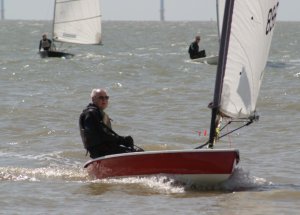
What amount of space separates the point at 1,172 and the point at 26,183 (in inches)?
28.6

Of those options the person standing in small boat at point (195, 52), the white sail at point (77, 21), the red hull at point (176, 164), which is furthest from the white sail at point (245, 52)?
the white sail at point (77, 21)

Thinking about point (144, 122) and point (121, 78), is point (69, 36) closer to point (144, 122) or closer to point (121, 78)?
point (121, 78)

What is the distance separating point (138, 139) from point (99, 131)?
4134mm

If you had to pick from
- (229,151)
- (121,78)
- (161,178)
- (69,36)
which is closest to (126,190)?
(161,178)

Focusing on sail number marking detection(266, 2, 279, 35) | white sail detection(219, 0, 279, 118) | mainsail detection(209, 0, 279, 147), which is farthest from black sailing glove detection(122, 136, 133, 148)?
sail number marking detection(266, 2, 279, 35)

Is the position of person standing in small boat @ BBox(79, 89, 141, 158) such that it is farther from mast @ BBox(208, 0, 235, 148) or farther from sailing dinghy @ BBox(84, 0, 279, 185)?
mast @ BBox(208, 0, 235, 148)

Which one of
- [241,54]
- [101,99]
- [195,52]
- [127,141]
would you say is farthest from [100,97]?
[195,52]

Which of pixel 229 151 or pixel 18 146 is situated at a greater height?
pixel 229 151

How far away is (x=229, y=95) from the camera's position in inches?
358

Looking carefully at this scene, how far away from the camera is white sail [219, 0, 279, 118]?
8.92 meters

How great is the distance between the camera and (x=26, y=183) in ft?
32.3

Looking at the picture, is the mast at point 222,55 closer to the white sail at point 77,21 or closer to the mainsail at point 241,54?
A: the mainsail at point 241,54

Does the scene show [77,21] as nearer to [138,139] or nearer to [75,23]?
[75,23]

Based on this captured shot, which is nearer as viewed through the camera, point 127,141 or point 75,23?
point 127,141
